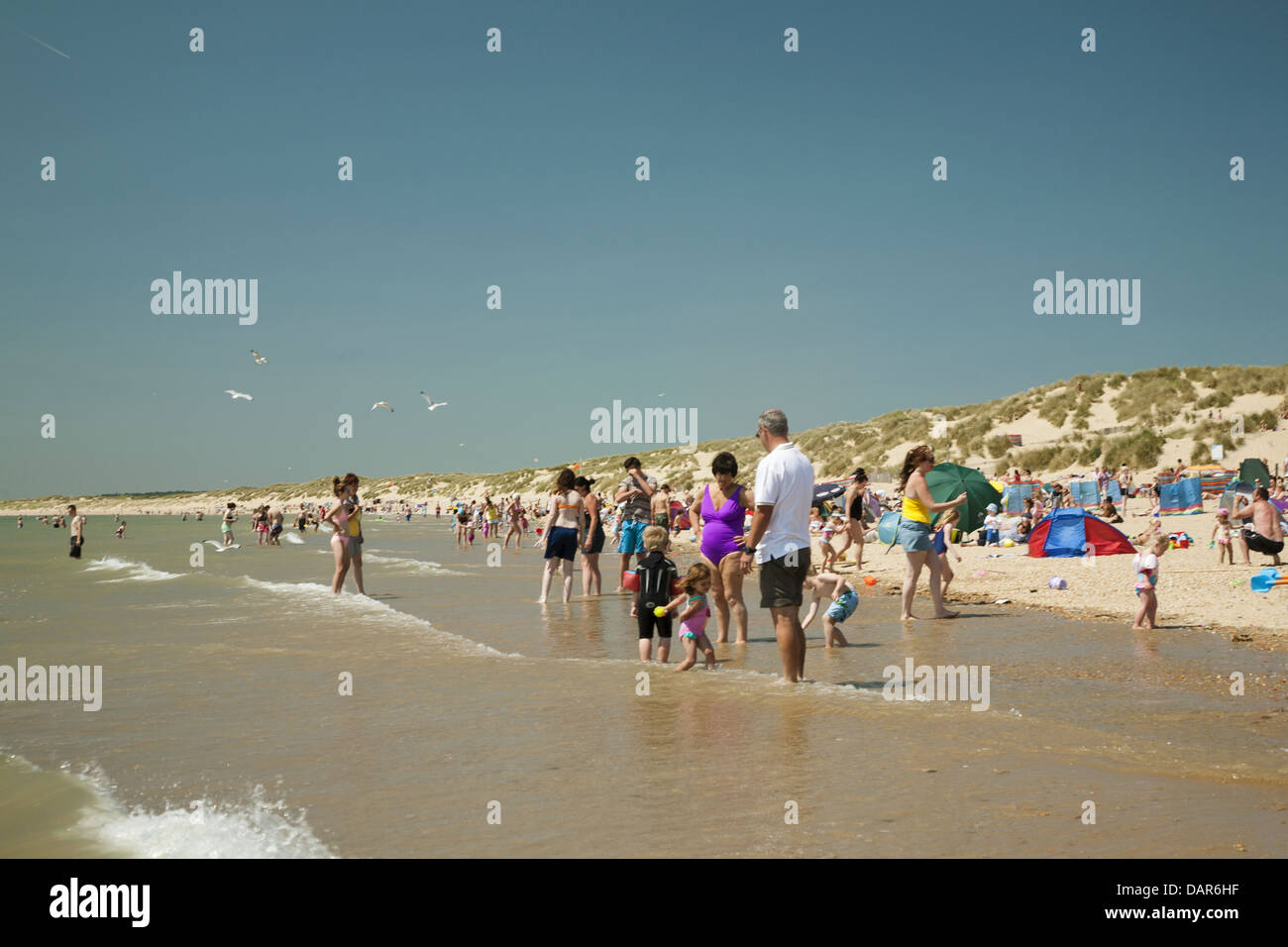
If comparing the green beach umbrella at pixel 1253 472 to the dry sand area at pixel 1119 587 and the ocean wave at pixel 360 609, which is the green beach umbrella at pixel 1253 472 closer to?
the dry sand area at pixel 1119 587

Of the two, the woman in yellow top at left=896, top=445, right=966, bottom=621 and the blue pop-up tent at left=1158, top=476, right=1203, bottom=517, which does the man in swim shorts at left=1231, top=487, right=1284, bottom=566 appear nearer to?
the woman in yellow top at left=896, top=445, right=966, bottom=621

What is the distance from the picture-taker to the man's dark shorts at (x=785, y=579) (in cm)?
652

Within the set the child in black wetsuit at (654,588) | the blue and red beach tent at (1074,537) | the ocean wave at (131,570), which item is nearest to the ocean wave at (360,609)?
the child in black wetsuit at (654,588)

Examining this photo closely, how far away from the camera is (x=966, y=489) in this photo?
20.2 m

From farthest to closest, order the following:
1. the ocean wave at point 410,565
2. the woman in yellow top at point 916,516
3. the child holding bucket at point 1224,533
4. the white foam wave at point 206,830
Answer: the ocean wave at point 410,565
the child holding bucket at point 1224,533
the woman in yellow top at point 916,516
the white foam wave at point 206,830

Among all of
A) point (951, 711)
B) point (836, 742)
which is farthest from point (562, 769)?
point (951, 711)

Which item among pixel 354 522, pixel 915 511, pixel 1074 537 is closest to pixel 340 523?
pixel 354 522

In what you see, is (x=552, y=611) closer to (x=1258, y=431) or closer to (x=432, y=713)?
(x=432, y=713)

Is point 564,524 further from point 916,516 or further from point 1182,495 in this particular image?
point 1182,495

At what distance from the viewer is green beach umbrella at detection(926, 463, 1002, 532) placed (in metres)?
19.6

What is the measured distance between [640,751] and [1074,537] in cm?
1425

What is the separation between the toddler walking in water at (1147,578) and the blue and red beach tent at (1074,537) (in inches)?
298
